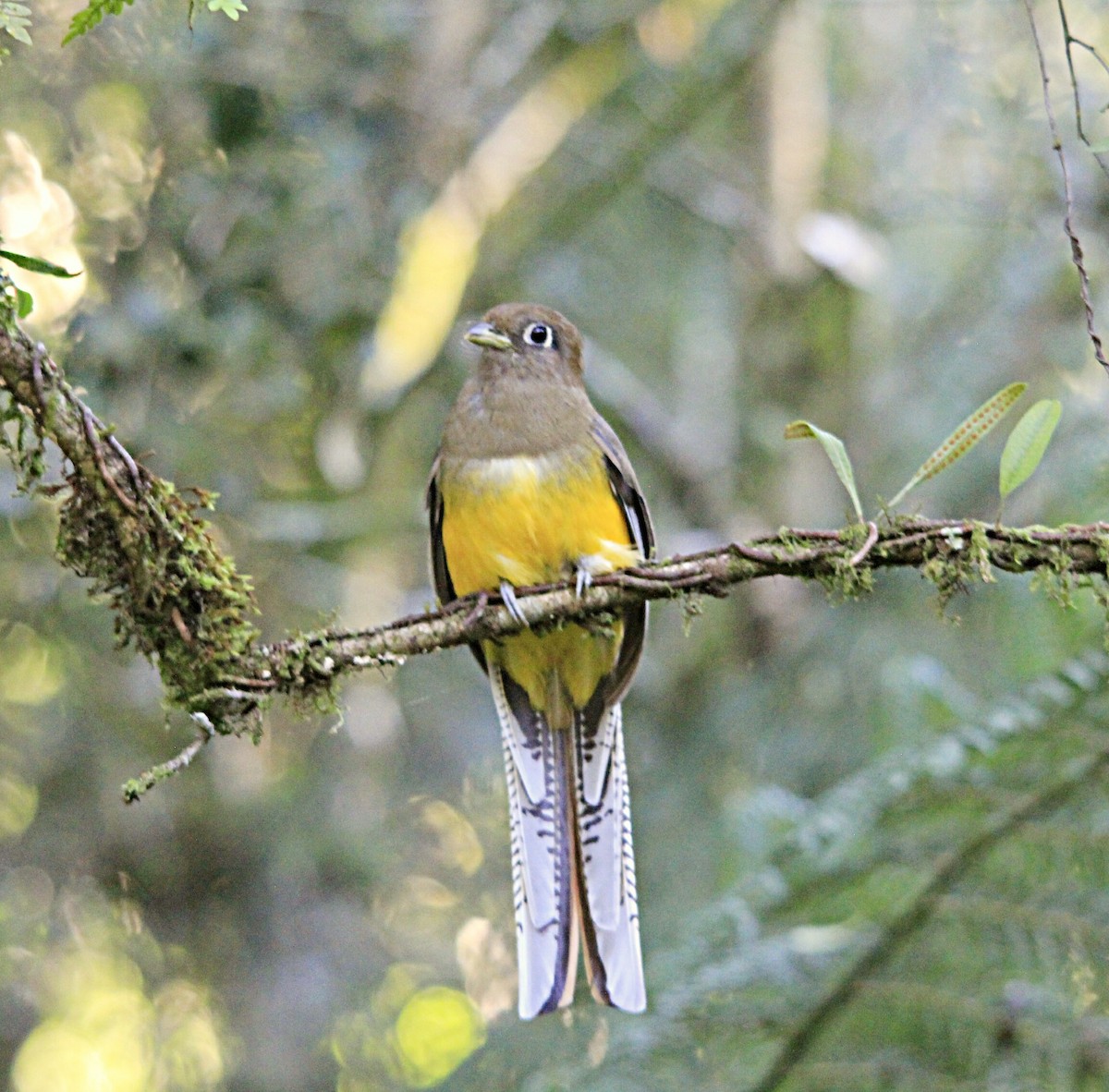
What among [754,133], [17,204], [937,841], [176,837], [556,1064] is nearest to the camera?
[937,841]

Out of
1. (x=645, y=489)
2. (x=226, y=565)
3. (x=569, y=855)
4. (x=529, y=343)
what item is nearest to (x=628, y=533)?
(x=529, y=343)

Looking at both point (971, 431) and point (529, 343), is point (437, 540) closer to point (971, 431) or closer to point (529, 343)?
point (529, 343)

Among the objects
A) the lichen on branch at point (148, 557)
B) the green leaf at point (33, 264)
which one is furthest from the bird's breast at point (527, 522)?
the green leaf at point (33, 264)

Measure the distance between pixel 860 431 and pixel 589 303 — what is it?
154 cm

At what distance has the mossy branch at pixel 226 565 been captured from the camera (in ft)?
8.27

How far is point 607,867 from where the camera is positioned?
12.6 feet

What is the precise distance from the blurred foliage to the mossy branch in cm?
117

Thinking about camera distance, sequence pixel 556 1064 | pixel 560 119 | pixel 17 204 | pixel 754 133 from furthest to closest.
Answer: pixel 754 133 → pixel 560 119 → pixel 17 204 → pixel 556 1064

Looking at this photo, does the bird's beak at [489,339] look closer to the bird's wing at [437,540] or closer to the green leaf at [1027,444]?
the bird's wing at [437,540]

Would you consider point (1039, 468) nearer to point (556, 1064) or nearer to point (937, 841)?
point (937, 841)

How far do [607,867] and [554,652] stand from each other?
0.63m

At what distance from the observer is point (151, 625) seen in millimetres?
2770

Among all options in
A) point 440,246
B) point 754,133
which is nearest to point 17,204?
point 440,246

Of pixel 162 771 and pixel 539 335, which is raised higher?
pixel 539 335
